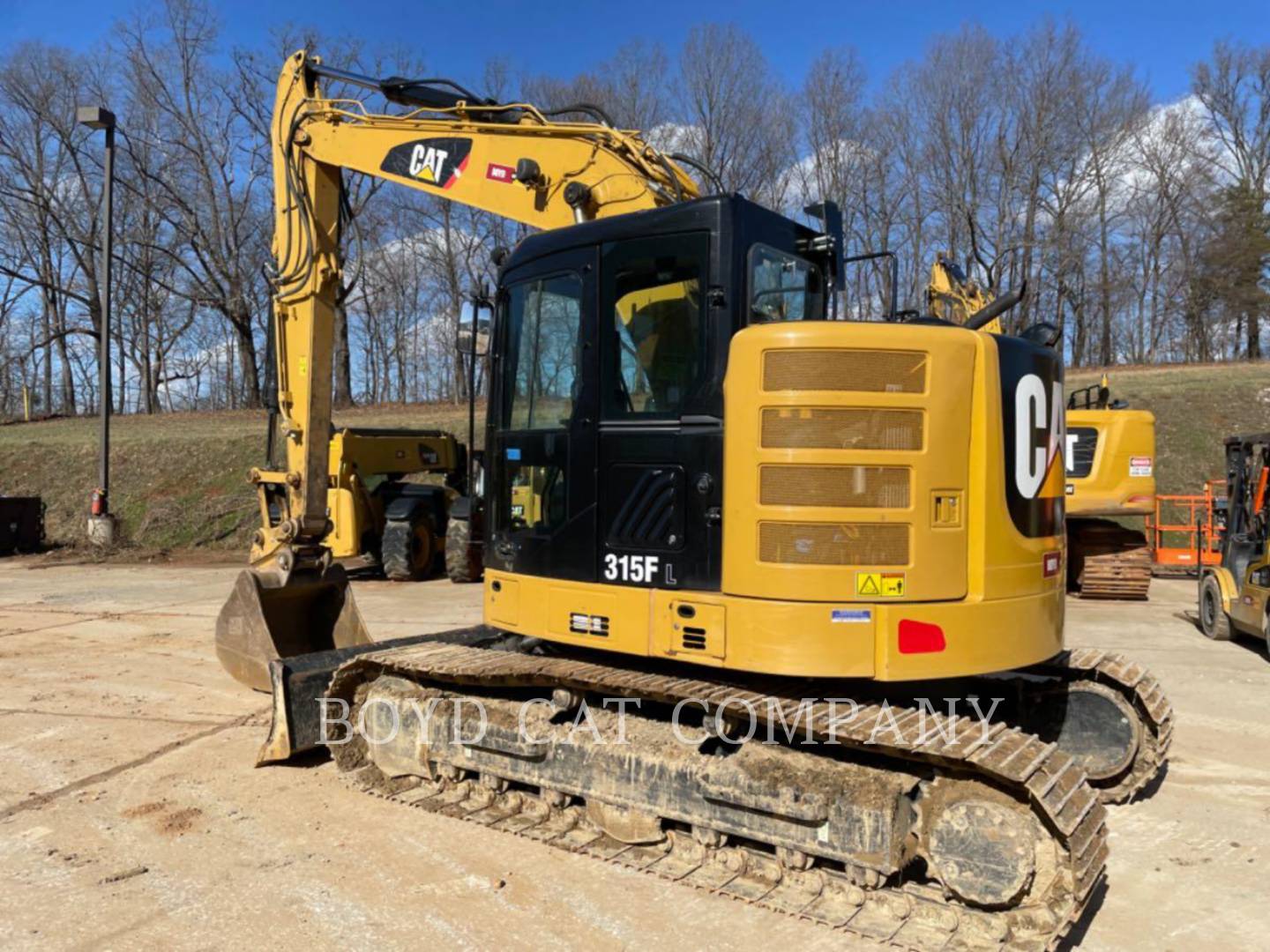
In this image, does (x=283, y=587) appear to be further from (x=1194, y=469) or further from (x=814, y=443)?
(x=1194, y=469)

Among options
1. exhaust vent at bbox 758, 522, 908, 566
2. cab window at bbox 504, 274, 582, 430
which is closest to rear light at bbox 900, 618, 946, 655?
exhaust vent at bbox 758, 522, 908, 566

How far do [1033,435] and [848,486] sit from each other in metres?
1.02

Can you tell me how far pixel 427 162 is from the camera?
637 centimetres

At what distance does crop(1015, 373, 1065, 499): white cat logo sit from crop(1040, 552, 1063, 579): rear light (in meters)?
0.30

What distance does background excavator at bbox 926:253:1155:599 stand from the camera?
1129 cm

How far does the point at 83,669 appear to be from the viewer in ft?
26.7

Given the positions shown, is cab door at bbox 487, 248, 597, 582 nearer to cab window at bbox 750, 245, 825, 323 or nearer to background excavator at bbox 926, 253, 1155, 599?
cab window at bbox 750, 245, 825, 323

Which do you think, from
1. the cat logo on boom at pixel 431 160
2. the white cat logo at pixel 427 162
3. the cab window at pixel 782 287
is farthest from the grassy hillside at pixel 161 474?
the cab window at pixel 782 287

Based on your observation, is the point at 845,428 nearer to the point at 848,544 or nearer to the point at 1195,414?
the point at 848,544

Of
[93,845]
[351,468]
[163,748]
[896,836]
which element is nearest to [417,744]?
[93,845]

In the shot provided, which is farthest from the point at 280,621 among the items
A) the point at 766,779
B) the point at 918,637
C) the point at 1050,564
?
the point at 1050,564

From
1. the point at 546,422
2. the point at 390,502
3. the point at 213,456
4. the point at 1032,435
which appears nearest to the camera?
the point at 1032,435

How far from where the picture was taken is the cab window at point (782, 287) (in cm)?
419

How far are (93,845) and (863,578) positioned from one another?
380 cm
